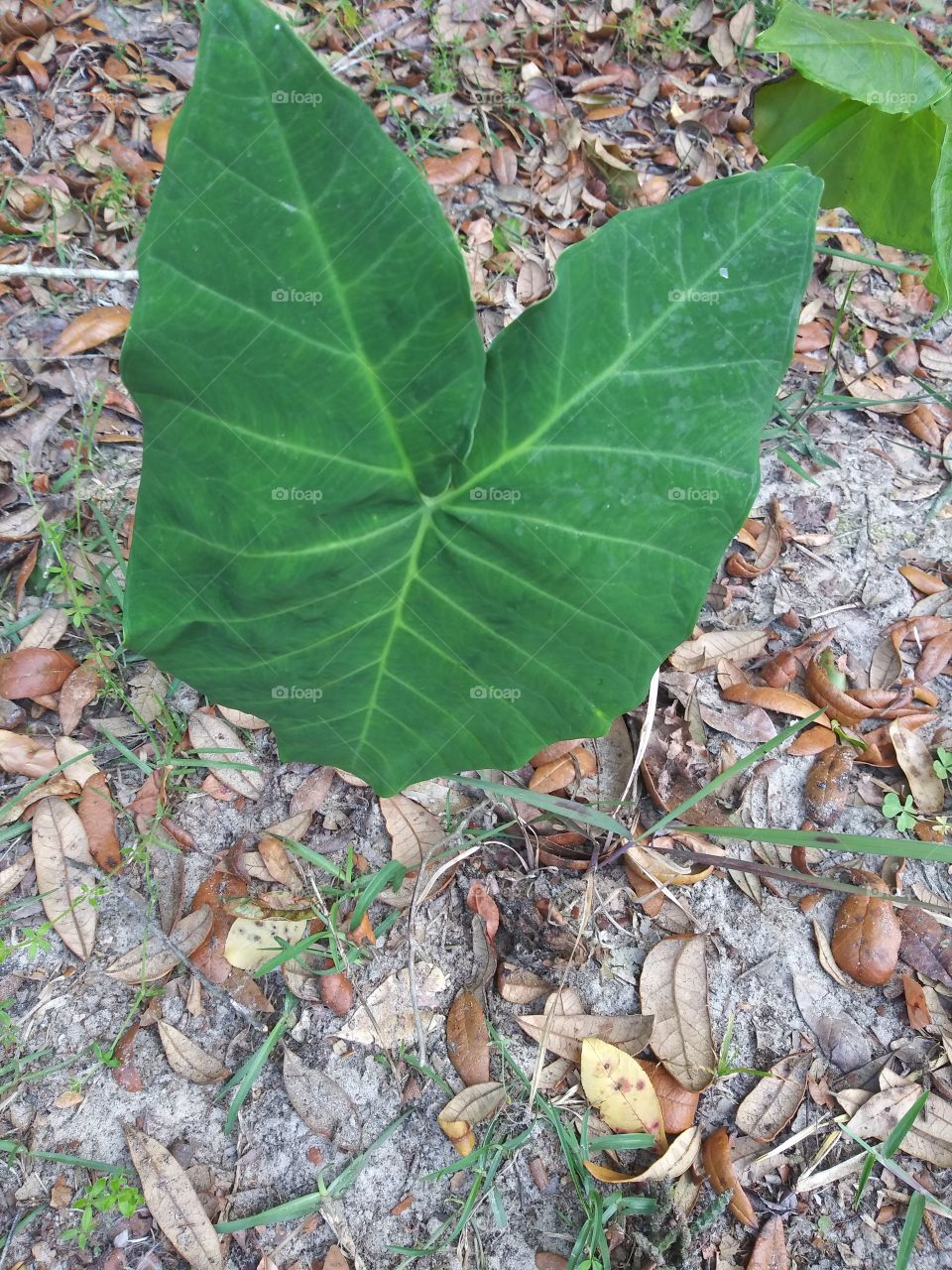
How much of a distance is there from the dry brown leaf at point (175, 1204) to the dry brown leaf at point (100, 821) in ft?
1.43

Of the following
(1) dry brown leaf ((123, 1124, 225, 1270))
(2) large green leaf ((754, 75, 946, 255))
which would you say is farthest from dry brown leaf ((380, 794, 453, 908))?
(2) large green leaf ((754, 75, 946, 255))

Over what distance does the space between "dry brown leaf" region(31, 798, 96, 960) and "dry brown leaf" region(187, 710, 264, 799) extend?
0.82ft

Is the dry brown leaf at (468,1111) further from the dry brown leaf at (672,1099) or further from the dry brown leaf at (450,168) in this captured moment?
the dry brown leaf at (450,168)

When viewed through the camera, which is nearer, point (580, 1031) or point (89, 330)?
point (580, 1031)

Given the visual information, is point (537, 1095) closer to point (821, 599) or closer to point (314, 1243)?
point (314, 1243)

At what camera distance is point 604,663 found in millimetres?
1087

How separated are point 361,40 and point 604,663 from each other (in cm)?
232

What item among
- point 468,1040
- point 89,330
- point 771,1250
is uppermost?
point 89,330

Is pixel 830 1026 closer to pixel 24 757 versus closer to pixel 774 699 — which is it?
pixel 774 699

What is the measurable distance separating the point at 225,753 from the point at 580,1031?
31.9 inches

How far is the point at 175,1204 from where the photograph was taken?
1292mm

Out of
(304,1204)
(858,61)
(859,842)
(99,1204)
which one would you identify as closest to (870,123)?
(858,61)

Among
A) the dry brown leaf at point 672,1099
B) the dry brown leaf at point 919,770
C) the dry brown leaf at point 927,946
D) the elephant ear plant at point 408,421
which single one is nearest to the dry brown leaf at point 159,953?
the elephant ear plant at point 408,421

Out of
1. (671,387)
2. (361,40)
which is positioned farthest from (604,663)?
(361,40)
